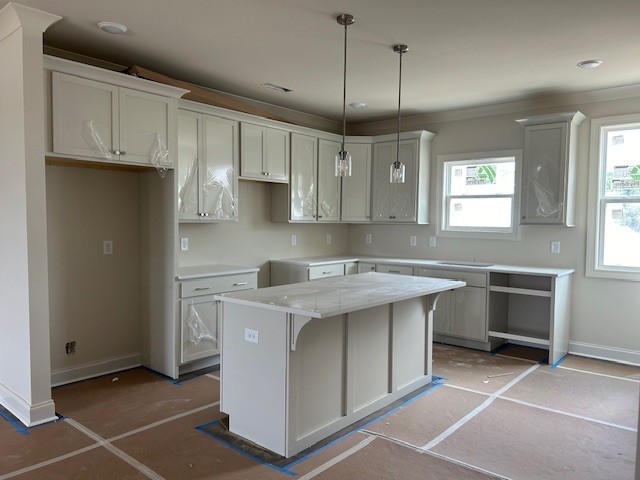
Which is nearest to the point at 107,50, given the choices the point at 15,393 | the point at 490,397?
the point at 15,393

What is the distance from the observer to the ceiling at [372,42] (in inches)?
113

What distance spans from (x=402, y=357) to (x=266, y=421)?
4.21 feet

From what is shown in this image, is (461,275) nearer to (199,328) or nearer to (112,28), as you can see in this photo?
(199,328)

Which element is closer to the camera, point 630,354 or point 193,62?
point 193,62

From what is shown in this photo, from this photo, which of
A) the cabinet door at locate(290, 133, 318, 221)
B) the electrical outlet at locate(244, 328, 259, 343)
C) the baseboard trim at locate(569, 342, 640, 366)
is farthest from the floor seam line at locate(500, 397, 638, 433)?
the cabinet door at locate(290, 133, 318, 221)

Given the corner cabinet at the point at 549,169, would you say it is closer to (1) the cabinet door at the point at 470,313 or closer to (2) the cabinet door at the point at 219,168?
(1) the cabinet door at the point at 470,313

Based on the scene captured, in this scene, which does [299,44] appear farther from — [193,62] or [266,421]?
[266,421]

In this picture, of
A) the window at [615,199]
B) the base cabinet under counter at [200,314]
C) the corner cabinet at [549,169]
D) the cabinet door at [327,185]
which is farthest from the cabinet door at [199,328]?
the window at [615,199]

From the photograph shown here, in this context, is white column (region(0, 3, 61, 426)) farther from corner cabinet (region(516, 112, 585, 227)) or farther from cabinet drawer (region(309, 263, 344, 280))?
corner cabinet (region(516, 112, 585, 227))

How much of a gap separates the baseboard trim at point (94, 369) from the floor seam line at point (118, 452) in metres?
0.74

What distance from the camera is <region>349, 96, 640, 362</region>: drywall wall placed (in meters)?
4.60

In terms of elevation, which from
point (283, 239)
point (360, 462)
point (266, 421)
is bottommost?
point (360, 462)

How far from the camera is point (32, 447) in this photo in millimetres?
2795

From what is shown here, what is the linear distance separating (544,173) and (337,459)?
3510 mm
